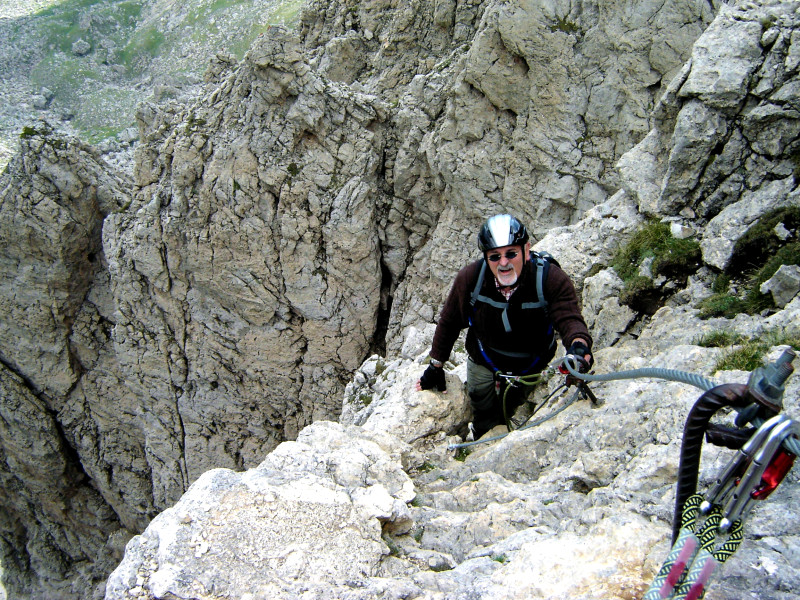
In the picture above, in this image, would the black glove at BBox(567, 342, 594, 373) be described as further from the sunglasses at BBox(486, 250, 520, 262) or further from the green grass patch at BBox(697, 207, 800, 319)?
the green grass patch at BBox(697, 207, 800, 319)

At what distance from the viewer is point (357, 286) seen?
18.5 meters

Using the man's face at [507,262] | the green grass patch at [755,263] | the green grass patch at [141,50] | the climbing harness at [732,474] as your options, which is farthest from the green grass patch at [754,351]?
the green grass patch at [141,50]

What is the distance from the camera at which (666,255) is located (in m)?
7.04

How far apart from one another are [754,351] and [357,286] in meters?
14.5

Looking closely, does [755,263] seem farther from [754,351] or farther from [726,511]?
[726,511]

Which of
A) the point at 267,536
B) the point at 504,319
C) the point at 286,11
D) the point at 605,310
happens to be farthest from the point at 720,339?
the point at 286,11

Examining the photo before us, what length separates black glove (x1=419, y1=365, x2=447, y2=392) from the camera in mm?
7324

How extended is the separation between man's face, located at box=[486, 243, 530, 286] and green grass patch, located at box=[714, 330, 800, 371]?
2.15 meters

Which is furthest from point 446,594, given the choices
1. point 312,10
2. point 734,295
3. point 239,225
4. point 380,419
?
point 312,10

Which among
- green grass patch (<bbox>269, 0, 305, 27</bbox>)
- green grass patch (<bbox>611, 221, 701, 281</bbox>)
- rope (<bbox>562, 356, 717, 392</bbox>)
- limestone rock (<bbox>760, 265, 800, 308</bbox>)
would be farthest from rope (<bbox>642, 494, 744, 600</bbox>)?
green grass patch (<bbox>269, 0, 305, 27</bbox>)

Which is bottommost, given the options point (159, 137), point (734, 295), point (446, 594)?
point (446, 594)

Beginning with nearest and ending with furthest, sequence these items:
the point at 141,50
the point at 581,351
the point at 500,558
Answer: the point at 500,558 → the point at 581,351 → the point at 141,50

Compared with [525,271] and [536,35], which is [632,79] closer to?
[536,35]

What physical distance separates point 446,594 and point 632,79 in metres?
14.0
